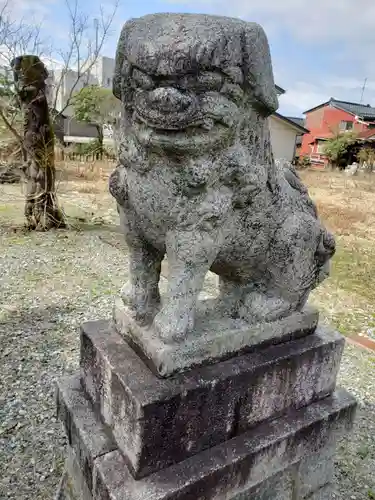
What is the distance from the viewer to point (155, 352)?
5.48 ft

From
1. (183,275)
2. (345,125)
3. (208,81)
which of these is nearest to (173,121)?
(208,81)

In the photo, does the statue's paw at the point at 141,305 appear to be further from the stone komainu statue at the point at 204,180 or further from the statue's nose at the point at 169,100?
the statue's nose at the point at 169,100

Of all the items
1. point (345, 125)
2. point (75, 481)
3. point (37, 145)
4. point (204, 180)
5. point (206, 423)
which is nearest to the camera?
point (204, 180)

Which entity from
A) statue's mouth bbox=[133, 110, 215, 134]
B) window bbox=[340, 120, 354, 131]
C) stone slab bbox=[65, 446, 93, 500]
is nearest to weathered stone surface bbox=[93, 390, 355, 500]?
stone slab bbox=[65, 446, 93, 500]

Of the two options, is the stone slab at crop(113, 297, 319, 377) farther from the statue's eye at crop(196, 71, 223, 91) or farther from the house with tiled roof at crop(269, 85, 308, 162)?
the house with tiled roof at crop(269, 85, 308, 162)

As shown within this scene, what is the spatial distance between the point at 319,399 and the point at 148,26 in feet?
6.30

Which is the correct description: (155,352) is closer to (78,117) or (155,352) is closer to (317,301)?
(317,301)

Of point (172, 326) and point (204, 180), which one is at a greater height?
point (204, 180)

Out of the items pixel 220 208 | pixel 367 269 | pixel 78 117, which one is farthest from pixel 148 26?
pixel 78 117

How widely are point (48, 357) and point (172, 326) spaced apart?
85.5 inches

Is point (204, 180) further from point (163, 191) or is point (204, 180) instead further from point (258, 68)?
point (258, 68)

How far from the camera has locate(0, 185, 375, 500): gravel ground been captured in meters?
2.51

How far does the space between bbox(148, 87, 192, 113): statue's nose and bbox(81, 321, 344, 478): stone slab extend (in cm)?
104

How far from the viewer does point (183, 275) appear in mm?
1636
